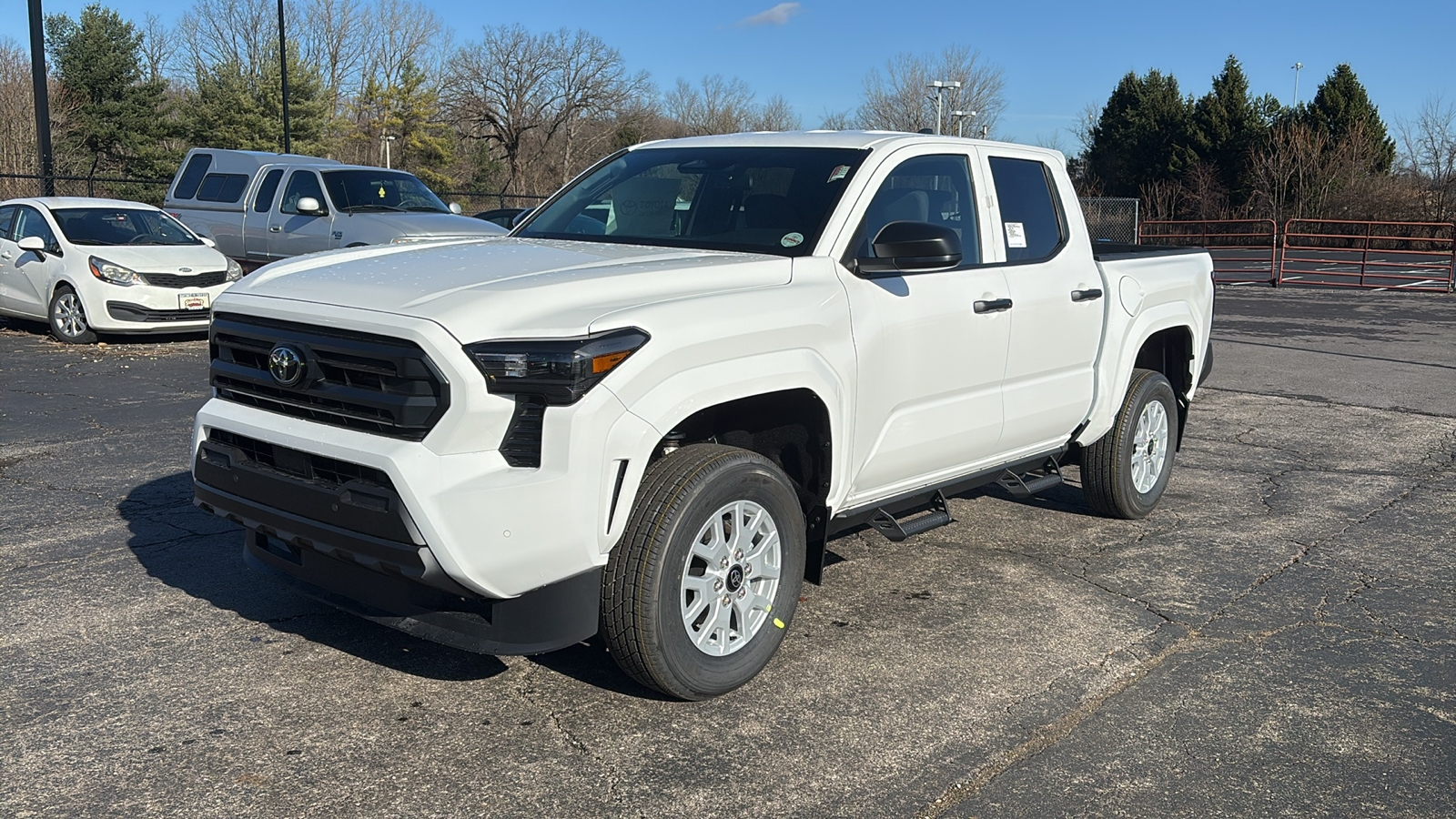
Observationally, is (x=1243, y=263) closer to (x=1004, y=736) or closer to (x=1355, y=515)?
(x=1355, y=515)

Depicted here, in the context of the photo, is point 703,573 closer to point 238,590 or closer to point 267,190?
point 238,590

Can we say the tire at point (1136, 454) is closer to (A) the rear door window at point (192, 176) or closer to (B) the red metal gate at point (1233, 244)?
(B) the red metal gate at point (1233, 244)

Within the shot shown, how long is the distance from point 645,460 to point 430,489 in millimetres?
636

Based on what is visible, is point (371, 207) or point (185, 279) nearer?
point (185, 279)

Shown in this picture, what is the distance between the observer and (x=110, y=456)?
24.2 feet

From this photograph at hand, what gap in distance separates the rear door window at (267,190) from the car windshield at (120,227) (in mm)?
1547

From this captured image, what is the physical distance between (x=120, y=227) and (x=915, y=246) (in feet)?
40.9

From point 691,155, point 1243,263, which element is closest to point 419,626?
point 691,155

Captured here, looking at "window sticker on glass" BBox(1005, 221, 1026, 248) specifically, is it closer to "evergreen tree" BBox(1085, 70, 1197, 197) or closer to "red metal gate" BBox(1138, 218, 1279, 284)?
"red metal gate" BBox(1138, 218, 1279, 284)

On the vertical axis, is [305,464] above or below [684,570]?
above

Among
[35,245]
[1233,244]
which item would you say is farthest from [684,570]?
[1233,244]

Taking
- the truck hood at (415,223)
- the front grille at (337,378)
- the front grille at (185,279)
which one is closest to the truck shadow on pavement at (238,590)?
the front grille at (337,378)

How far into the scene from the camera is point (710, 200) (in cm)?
501

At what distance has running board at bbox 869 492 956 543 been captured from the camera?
4719mm
